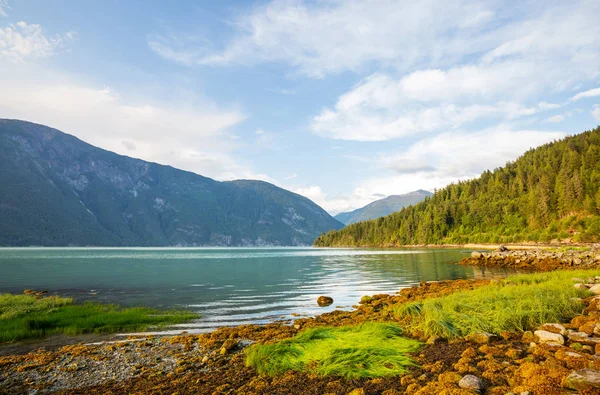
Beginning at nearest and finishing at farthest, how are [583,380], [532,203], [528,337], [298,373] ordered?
[583,380] → [298,373] → [528,337] → [532,203]

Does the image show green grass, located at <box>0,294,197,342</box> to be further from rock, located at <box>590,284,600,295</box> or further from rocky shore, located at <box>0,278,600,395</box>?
rock, located at <box>590,284,600,295</box>

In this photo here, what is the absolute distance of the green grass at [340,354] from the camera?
9570 mm

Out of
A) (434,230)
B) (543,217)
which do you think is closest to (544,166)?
(543,217)

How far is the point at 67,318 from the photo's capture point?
67.9ft

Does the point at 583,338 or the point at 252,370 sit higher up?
the point at 583,338

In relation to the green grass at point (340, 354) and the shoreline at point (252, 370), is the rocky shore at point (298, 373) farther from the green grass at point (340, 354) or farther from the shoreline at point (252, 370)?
the green grass at point (340, 354)

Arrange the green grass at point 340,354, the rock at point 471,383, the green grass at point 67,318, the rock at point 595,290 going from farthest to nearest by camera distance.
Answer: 1. the green grass at point 67,318
2. the rock at point 595,290
3. the green grass at point 340,354
4. the rock at point 471,383

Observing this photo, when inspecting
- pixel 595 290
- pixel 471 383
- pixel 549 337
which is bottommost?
pixel 471 383

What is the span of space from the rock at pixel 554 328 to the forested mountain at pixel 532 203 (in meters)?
109

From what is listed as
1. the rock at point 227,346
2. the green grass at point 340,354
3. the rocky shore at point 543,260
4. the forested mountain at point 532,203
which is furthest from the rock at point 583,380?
the forested mountain at point 532,203

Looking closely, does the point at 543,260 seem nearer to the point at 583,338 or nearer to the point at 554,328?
the point at 554,328

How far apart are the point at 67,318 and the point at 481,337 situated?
2254cm

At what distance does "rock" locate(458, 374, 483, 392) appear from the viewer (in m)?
7.45

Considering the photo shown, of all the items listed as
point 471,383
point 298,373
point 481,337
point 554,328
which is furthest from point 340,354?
point 554,328
